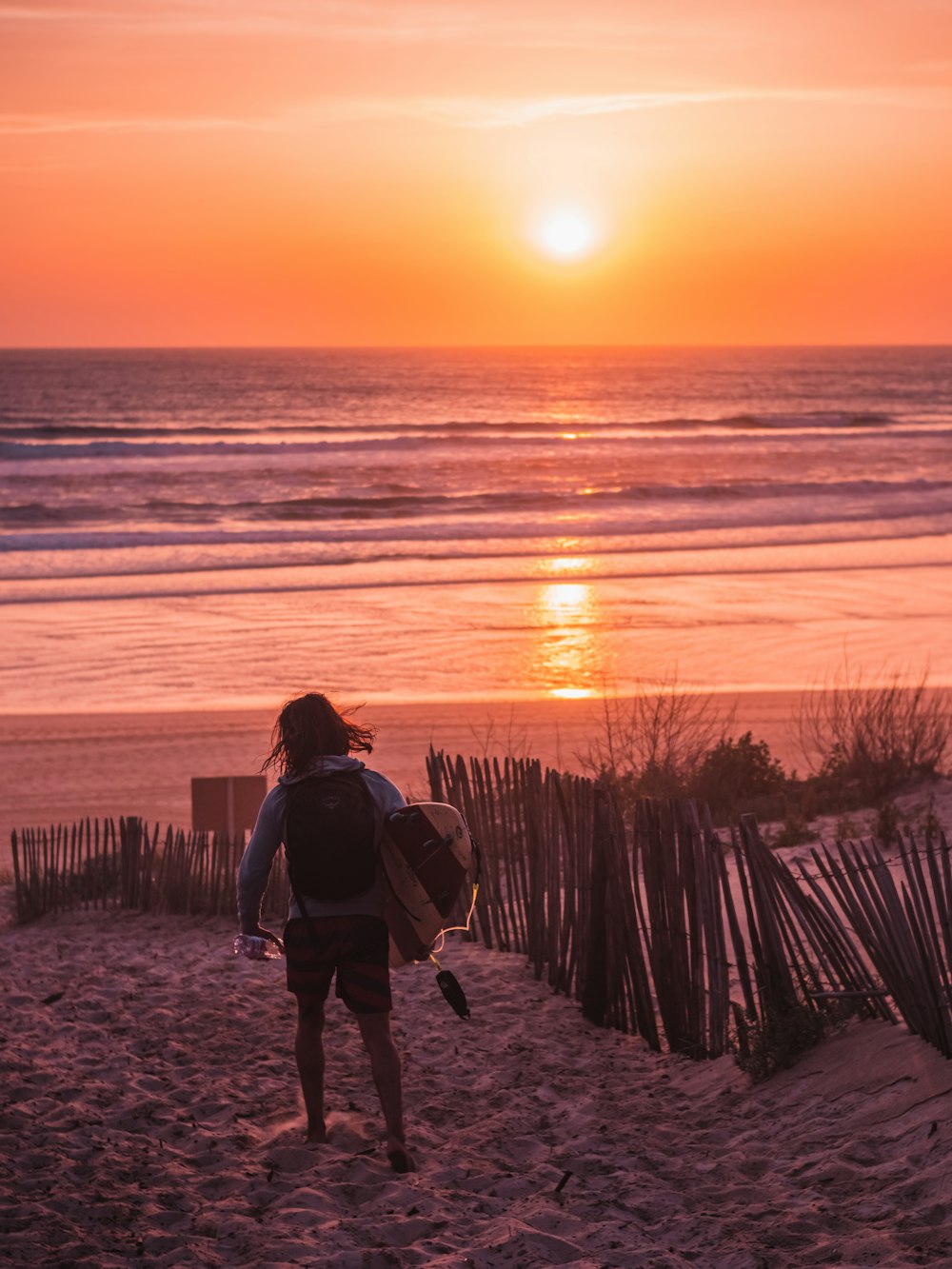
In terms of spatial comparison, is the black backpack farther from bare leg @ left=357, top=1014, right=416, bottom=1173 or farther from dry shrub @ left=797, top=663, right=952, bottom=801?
dry shrub @ left=797, top=663, right=952, bottom=801

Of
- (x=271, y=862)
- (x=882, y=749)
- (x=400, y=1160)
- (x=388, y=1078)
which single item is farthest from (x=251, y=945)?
(x=882, y=749)

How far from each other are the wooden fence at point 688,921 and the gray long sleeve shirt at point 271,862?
1.33m

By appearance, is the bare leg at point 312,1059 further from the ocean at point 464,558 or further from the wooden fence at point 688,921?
the ocean at point 464,558

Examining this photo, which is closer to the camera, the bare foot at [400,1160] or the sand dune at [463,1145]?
the sand dune at [463,1145]

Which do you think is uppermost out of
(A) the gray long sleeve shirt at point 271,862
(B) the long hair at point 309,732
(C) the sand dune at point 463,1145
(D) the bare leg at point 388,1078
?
(B) the long hair at point 309,732

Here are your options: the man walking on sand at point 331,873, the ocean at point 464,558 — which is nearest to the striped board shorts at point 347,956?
the man walking on sand at point 331,873

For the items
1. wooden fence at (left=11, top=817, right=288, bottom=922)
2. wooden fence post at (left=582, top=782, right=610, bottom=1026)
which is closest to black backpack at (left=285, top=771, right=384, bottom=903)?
wooden fence post at (left=582, top=782, right=610, bottom=1026)

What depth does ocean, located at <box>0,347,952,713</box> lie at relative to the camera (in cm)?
1493

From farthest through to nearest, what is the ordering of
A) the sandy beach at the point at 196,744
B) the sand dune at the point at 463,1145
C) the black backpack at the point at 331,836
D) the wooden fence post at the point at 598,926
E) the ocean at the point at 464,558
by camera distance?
the ocean at the point at 464,558 < the sandy beach at the point at 196,744 < the wooden fence post at the point at 598,926 < the black backpack at the point at 331,836 < the sand dune at the point at 463,1145

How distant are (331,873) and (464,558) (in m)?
19.9

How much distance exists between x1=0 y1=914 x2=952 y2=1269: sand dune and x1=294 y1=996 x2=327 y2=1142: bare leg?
0.09m

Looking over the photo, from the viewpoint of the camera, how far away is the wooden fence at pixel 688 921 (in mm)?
4840

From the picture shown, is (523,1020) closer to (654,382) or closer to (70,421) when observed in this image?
(70,421)

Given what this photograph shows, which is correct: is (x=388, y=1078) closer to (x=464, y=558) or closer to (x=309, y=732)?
(x=309, y=732)
